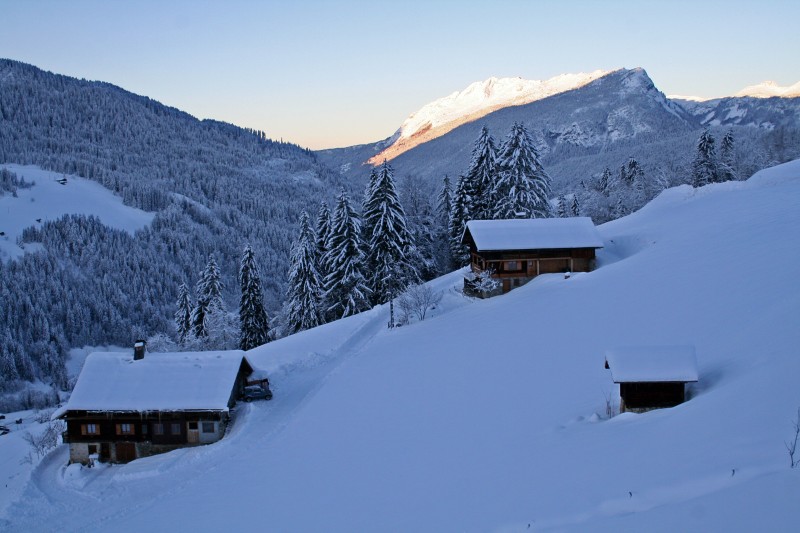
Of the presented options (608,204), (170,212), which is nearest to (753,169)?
(608,204)

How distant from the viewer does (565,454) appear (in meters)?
16.9

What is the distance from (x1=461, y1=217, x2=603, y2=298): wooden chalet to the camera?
44594 millimetres

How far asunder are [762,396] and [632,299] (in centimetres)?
1880

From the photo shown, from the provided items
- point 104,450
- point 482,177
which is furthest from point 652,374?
point 482,177

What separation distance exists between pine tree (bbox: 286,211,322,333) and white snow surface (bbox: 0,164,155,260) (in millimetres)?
97856

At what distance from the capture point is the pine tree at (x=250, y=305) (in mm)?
54562

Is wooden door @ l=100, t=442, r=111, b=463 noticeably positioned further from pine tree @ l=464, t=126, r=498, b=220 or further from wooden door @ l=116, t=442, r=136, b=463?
pine tree @ l=464, t=126, r=498, b=220

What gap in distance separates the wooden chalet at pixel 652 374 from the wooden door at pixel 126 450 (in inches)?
1009

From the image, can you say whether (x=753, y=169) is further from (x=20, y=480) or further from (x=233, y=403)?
(x=20, y=480)

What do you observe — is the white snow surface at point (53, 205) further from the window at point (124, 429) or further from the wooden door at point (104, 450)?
the window at point (124, 429)

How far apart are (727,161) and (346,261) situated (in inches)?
1916

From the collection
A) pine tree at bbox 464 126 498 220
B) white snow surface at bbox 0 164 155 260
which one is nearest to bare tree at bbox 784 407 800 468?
pine tree at bbox 464 126 498 220

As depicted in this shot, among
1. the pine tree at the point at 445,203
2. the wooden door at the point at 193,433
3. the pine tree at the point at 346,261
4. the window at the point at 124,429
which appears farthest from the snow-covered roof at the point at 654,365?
the pine tree at the point at 445,203

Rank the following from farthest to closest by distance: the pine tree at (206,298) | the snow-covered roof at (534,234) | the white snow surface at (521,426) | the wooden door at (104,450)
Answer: the pine tree at (206,298), the snow-covered roof at (534,234), the wooden door at (104,450), the white snow surface at (521,426)
